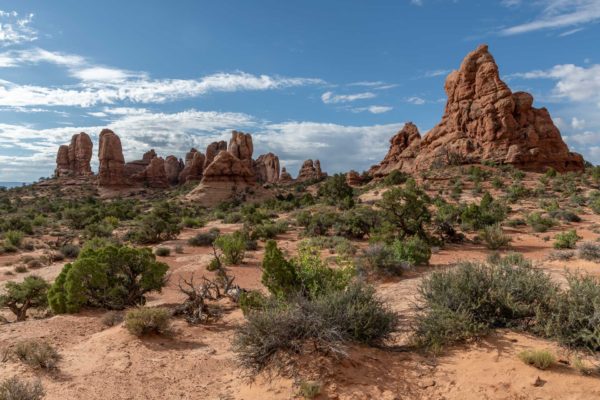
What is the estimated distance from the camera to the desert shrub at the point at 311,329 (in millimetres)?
5660

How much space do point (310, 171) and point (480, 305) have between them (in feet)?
244

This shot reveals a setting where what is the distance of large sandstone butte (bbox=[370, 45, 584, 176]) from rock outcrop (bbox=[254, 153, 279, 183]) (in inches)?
1469

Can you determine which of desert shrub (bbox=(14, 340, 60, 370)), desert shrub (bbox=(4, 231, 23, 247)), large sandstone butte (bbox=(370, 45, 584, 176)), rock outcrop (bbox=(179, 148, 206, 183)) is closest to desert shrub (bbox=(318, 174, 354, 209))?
large sandstone butte (bbox=(370, 45, 584, 176))

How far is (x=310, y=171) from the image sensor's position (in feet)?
263

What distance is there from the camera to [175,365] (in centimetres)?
674

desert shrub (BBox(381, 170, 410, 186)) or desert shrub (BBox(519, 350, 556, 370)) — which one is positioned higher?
desert shrub (BBox(381, 170, 410, 186))

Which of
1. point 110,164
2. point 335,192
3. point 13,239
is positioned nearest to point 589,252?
point 13,239

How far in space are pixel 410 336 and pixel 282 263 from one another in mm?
4004

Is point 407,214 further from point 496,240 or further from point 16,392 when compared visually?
point 16,392

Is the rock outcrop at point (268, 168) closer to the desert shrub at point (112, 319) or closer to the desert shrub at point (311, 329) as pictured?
the desert shrub at point (112, 319)

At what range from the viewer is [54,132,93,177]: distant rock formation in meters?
73.8

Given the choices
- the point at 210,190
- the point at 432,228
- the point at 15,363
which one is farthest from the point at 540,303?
the point at 210,190

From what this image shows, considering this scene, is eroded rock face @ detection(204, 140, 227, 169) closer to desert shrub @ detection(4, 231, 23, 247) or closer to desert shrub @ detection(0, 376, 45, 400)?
desert shrub @ detection(4, 231, 23, 247)

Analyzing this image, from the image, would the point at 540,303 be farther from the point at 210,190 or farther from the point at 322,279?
the point at 210,190
